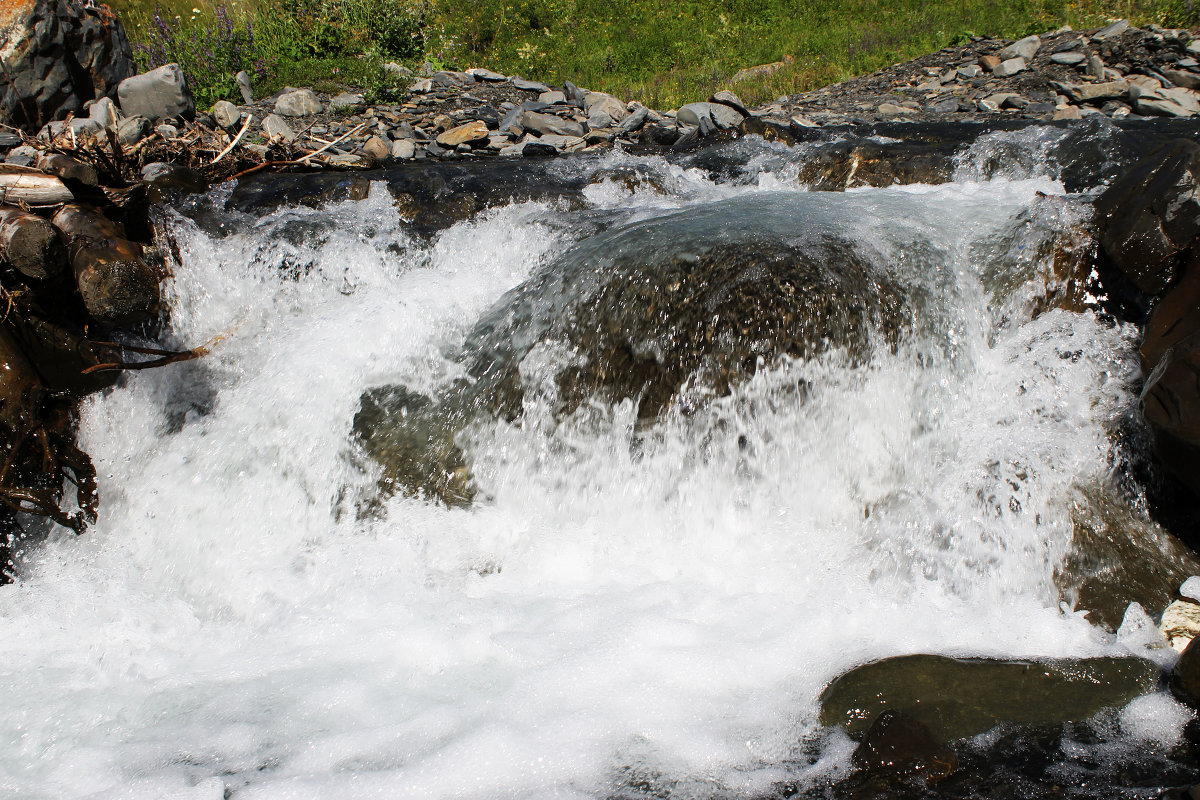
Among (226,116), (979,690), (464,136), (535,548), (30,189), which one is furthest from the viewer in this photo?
(226,116)

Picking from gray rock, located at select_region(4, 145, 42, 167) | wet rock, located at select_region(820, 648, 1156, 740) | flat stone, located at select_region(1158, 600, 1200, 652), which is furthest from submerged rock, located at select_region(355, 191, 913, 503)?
gray rock, located at select_region(4, 145, 42, 167)

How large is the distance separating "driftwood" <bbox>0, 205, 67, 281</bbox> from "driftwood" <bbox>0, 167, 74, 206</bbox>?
13 cm

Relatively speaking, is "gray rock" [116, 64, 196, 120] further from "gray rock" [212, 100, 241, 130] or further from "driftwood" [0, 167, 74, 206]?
"driftwood" [0, 167, 74, 206]

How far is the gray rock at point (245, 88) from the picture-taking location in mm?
9922

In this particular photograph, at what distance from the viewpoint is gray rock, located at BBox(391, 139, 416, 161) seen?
26.2ft

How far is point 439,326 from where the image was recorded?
180 inches

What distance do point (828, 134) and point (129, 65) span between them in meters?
8.39

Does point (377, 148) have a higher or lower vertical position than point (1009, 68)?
lower

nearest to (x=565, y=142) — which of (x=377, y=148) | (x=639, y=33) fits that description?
(x=377, y=148)

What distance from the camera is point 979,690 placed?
2803 millimetres

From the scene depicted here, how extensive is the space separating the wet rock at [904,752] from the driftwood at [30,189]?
495 cm

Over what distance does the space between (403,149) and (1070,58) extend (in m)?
9.33

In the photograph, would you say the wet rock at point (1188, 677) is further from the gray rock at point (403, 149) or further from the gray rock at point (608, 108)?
the gray rock at point (608, 108)

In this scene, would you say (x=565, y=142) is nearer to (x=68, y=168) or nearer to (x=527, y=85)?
(x=527, y=85)
